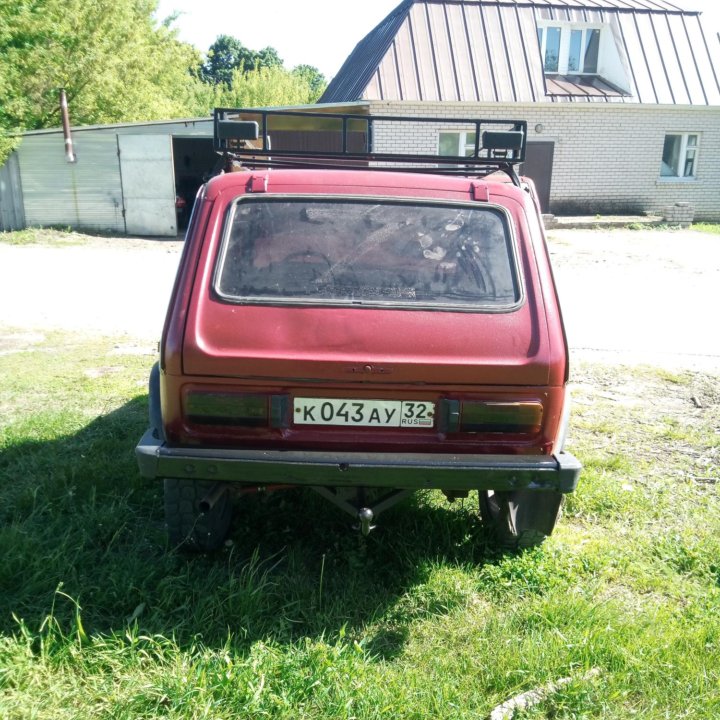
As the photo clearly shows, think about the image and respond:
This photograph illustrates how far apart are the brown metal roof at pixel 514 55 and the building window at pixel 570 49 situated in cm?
33

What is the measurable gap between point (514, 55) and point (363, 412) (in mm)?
17790

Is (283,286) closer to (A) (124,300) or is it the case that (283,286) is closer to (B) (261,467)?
(B) (261,467)

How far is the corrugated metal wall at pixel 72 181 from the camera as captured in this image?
16.6m

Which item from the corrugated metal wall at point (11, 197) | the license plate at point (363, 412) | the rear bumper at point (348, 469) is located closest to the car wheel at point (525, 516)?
the rear bumper at point (348, 469)

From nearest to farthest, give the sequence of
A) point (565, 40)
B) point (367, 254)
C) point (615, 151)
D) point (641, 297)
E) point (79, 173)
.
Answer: point (367, 254) < point (641, 297) < point (79, 173) < point (615, 151) < point (565, 40)

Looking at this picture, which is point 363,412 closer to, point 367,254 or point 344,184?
point 367,254

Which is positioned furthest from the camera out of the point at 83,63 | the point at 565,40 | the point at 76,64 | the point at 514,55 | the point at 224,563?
the point at 565,40

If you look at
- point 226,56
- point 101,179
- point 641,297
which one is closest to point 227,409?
point 641,297

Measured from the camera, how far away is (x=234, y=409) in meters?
2.83

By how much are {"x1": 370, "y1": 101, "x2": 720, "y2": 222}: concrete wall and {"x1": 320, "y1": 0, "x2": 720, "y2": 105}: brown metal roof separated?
0.35m

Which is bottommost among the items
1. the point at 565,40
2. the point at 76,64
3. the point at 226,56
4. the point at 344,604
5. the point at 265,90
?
the point at 344,604

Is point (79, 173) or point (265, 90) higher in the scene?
point (265, 90)

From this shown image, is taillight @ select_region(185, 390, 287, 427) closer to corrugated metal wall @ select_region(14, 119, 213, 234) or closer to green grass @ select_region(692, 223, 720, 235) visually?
corrugated metal wall @ select_region(14, 119, 213, 234)

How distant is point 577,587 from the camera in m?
3.12
